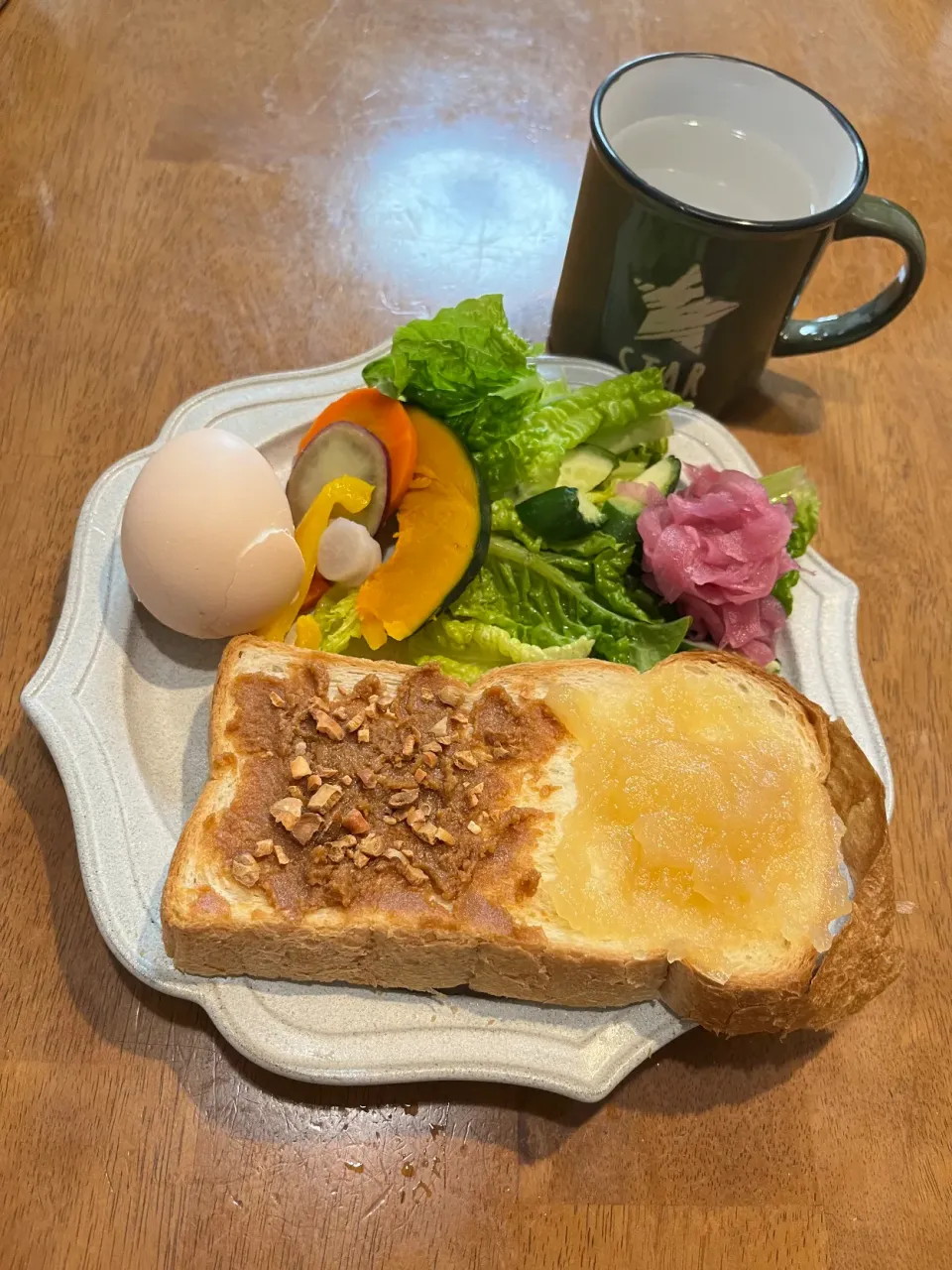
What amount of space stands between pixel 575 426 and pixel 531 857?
97cm

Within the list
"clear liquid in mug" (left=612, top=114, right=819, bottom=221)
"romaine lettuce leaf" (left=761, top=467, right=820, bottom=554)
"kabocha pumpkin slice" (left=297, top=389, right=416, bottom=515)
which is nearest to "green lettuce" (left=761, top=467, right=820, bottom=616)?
"romaine lettuce leaf" (left=761, top=467, right=820, bottom=554)

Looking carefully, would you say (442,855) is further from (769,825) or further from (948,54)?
(948,54)

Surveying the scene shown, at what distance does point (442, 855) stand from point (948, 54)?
3596 millimetres

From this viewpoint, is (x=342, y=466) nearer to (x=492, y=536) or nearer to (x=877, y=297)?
(x=492, y=536)

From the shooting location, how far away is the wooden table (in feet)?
4.56

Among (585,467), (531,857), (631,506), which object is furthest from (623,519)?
(531,857)

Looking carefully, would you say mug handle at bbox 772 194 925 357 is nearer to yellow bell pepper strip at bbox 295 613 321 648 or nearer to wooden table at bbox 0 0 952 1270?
wooden table at bbox 0 0 952 1270

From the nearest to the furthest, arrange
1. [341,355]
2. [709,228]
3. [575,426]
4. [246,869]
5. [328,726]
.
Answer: [246,869] → [328,726] → [709,228] → [575,426] → [341,355]

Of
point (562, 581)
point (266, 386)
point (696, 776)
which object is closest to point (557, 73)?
point (266, 386)

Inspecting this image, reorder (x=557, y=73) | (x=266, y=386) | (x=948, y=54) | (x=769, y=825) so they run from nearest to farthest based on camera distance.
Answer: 1. (x=769, y=825)
2. (x=266, y=386)
3. (x=557, y=73)
4. (x=948, y=54)

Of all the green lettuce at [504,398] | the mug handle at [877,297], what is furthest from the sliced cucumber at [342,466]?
the mug handle at [877,297]

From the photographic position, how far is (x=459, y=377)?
1.82m

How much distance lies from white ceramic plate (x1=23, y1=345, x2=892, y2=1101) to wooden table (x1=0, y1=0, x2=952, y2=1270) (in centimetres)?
13

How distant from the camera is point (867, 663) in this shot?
201 cm
